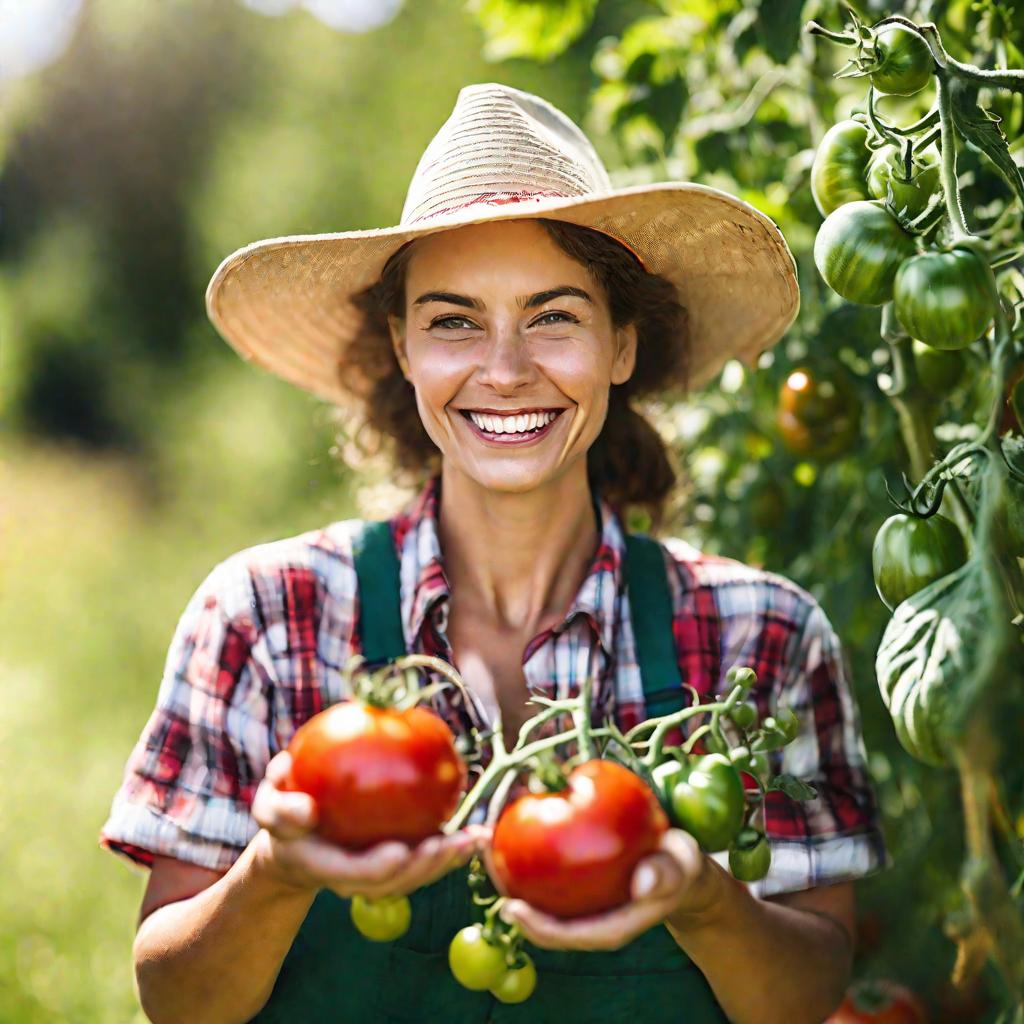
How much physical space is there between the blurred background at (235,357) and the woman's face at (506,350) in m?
0.41

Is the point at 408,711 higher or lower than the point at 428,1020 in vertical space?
higher

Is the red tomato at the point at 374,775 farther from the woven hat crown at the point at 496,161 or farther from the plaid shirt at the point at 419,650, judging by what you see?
the woven hat crown at the point at 496,161

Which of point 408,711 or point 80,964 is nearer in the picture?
point 408,711

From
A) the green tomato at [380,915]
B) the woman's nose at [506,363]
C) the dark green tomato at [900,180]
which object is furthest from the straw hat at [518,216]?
the green tomato at [380,915]

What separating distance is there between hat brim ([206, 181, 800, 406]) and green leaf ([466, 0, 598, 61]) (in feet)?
1.82

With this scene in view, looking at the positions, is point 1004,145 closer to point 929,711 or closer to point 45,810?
point 929,711

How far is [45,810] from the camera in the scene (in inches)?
136

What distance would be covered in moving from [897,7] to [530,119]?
441 millimetres

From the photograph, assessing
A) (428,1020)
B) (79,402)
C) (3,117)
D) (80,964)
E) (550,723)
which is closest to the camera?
(428,1020)

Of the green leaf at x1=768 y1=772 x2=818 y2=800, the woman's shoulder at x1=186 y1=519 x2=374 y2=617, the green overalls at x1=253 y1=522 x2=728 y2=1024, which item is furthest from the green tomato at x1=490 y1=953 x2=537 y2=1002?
the woman's shoulder at x1=186 y1=519 x2=374 y2=617

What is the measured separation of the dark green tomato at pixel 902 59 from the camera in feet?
3.36

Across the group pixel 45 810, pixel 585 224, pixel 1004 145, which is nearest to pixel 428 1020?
pixel 585 224

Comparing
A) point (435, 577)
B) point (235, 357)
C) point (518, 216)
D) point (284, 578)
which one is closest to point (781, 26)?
point (518, 216)

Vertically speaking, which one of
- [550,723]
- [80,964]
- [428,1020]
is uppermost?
[550,723]
